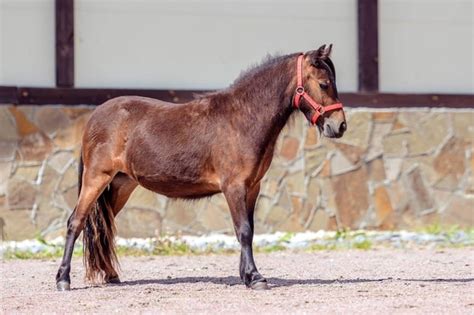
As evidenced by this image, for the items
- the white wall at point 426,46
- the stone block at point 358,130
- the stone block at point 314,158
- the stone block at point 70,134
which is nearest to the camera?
the stone block at point 70,134

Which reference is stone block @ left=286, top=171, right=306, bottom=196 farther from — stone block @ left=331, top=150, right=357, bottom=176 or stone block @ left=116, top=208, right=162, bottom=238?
stone block @ left=116, top=208, right=162, bottom=238

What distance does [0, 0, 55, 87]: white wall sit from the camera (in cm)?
1227

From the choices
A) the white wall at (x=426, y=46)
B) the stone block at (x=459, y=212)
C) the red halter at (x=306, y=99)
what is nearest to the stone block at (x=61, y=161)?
the white wall at (x=426, y=46)

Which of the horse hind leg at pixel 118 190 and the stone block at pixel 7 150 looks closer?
the horse hind leg at pixel 118 190

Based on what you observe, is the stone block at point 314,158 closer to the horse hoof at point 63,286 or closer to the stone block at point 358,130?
the stone block at point 358,130

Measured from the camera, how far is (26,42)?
12.3 meters

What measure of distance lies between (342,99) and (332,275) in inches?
139

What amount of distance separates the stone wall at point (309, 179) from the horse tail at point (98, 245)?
284cm

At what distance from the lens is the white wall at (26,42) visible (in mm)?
12273

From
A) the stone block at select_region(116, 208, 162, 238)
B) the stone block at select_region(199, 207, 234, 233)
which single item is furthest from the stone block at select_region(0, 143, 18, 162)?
the stone block at select_region(199, 207, 234, 233)

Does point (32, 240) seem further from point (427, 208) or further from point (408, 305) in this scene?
point (408, 305)

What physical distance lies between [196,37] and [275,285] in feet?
14.9

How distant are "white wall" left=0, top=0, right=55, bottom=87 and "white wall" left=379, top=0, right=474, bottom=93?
395 cm

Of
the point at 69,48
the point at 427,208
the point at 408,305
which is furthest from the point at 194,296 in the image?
the point at 427,208
